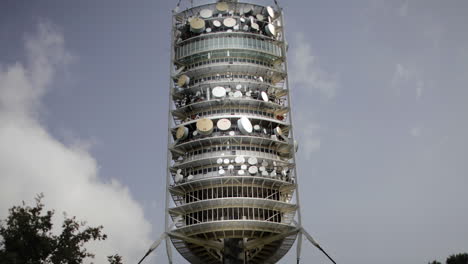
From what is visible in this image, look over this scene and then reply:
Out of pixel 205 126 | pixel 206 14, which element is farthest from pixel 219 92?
pixel 206 14

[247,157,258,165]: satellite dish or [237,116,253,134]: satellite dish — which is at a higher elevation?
[237,116,253,134]: satellite dish

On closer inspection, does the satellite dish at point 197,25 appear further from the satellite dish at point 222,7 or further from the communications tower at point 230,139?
the satellite dish at point 222,7

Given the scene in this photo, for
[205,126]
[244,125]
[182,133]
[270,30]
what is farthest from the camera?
[270,30]

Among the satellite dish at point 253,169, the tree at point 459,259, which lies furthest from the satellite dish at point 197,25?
the tree at point 459,259

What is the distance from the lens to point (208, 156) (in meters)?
93.7

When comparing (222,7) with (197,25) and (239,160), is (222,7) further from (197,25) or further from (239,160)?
(239,160)

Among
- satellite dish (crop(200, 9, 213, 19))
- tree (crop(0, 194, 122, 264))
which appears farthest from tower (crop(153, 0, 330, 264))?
tree (crop(0, 194, 122, 264))

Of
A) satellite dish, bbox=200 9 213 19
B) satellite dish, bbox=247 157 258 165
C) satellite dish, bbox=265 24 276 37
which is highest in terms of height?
satellite dish, bbox=200 9 213 19

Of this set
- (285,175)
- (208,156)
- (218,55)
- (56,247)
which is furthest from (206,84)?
(56,247)

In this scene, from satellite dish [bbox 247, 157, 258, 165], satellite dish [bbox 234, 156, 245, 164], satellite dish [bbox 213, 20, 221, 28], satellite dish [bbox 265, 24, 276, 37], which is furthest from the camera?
satellite dish [bbox 265, 24, 276, 37]

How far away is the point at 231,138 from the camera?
93.7m

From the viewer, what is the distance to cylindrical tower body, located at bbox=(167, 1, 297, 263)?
90.8 metres

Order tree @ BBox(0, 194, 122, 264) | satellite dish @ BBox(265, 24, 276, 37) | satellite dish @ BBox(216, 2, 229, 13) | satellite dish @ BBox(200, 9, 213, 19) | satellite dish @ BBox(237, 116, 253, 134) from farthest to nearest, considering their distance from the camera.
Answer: satellite dish @ BBox(216, 2, 229, 13) < satellite dish @ BBox(200, 9, 213, 19) < satellite dish @ BBox(265, 24, 276, 37) < satellite dish @ BBox(237, 116, 253, 134) < tree @ BBox(0, 194, 122, 264)

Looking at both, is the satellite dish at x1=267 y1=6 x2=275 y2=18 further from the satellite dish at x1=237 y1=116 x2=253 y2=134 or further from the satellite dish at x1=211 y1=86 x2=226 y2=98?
the satellite dish at x1=237 y1=116 x2=253 y2=134
